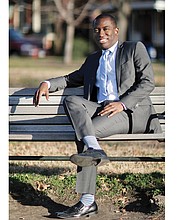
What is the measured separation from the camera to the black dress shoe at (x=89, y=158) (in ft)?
16.2

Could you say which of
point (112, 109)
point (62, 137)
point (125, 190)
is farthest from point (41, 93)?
point (125, 190)

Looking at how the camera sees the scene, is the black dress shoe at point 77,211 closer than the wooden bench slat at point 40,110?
Yes

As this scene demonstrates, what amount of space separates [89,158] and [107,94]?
0.91 meters

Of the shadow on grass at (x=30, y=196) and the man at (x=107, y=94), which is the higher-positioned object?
the man at (x=107, y=94)

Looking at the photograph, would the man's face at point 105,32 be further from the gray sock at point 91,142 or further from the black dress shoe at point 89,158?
the black dress shoe at point 89,158

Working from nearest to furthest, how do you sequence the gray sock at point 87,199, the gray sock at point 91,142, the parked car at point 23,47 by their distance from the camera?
the gray sock at point 91,142 → the gray sock at point 87,199 → the parked car at point 23,47

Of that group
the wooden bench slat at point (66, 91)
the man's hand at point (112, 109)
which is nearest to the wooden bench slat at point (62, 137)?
the man's hand at point (112, 109)

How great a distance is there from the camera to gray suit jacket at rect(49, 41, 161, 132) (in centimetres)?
561

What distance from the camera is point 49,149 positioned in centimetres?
806

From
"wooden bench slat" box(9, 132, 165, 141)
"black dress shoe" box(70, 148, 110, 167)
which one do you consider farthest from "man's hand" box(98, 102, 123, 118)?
"black dress shoe" box(70, 148, 110, 167)

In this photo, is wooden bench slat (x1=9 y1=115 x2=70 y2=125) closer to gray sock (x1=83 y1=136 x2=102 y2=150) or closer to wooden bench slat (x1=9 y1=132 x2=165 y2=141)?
wooden bench slat (x1=9 y1=132 x2=165 y2=141)

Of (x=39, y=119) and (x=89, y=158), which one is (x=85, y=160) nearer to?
(x=89, y=158)
